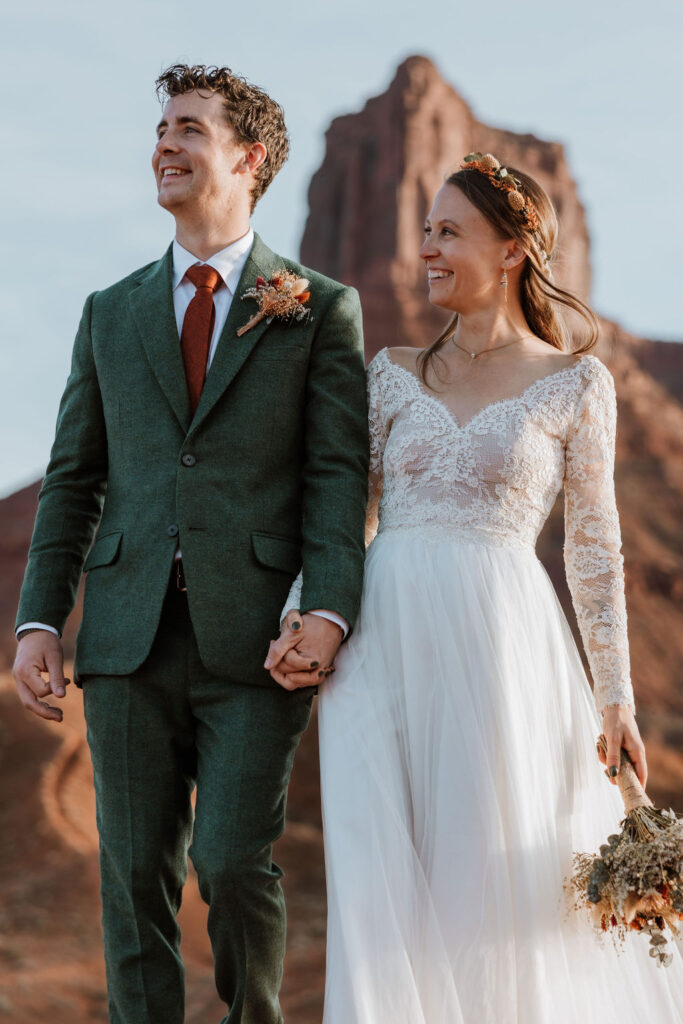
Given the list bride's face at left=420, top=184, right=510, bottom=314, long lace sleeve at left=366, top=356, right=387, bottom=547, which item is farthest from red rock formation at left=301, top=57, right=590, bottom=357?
long lace sleeve at left=366, top=356, right=387, bottom=547

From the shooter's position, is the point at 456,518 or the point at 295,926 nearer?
the point at 456,518

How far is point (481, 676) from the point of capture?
136 inches

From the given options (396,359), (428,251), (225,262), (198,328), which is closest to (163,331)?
(198,328)

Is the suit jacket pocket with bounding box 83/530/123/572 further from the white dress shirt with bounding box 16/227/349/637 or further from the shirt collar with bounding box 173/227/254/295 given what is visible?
the shirt collar with bounding box 173/227/254/295

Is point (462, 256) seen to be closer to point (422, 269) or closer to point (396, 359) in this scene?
point (396, 359)

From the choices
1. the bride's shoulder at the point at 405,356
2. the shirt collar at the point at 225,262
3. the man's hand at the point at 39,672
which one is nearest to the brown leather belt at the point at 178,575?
the man's hand at the point at 39,672

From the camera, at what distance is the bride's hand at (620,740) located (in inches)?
139

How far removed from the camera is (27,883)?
53.7 ft

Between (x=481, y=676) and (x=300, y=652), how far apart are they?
510 millimetres

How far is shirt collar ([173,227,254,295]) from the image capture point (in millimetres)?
3818

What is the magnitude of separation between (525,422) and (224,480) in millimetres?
939

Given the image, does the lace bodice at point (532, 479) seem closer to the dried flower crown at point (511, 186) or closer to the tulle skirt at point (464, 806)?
the tulle skirt at point (464, 806)

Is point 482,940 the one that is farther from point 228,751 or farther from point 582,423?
point 582,423

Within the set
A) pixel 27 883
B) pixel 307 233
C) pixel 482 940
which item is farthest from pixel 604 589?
pixel 307 233
